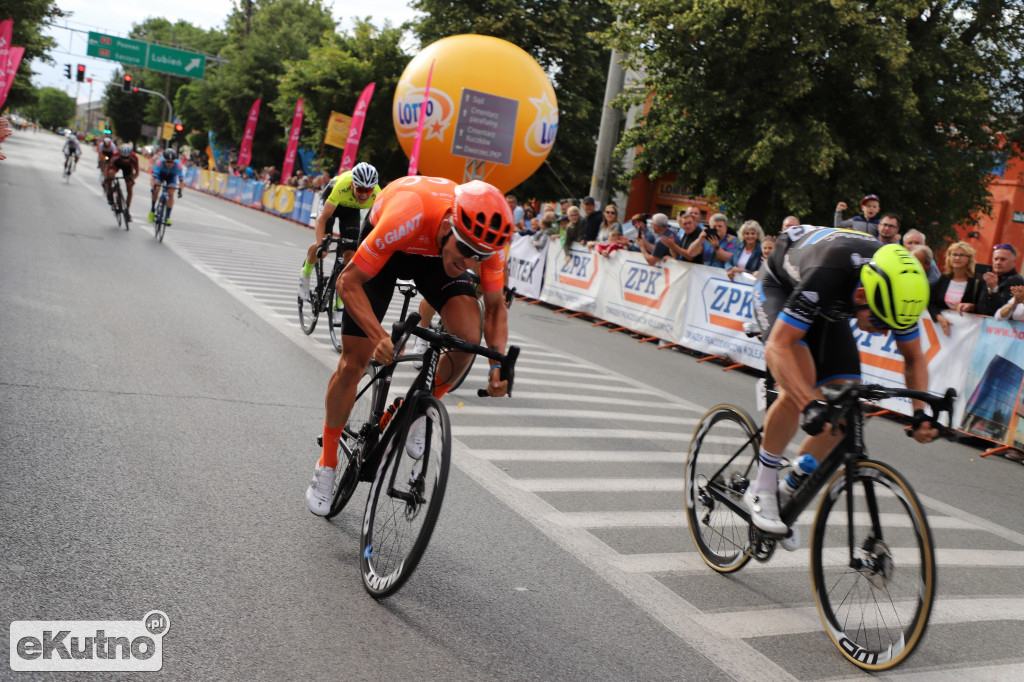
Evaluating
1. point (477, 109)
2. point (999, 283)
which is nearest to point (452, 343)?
point (999, 283)

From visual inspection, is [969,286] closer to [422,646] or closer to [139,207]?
[422,646]

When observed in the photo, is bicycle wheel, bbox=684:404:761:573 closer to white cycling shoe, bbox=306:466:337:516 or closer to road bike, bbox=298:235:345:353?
white cycling shoe, bbox=306:466:337:516

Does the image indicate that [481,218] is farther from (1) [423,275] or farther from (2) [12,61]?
(2) [12,61]

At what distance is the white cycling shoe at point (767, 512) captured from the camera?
416cm

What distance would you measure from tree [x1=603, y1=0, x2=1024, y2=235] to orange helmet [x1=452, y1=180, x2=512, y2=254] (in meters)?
17.1

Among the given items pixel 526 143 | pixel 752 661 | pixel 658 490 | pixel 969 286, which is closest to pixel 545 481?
pixel 658 490

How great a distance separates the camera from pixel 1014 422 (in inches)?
359

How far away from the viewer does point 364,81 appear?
39.4 metres

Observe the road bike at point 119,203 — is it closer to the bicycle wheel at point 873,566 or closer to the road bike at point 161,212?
the road bike at point 161,212

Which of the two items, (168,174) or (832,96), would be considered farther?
(832,96)

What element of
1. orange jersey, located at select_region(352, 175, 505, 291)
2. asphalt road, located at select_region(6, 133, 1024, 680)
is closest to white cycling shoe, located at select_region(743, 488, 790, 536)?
asphalt road, located at select_region(6, 133, 1024, 680)

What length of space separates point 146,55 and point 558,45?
115 feet

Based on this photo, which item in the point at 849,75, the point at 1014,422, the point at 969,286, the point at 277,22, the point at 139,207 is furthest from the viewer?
the point at 277,22

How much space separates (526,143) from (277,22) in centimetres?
5237
